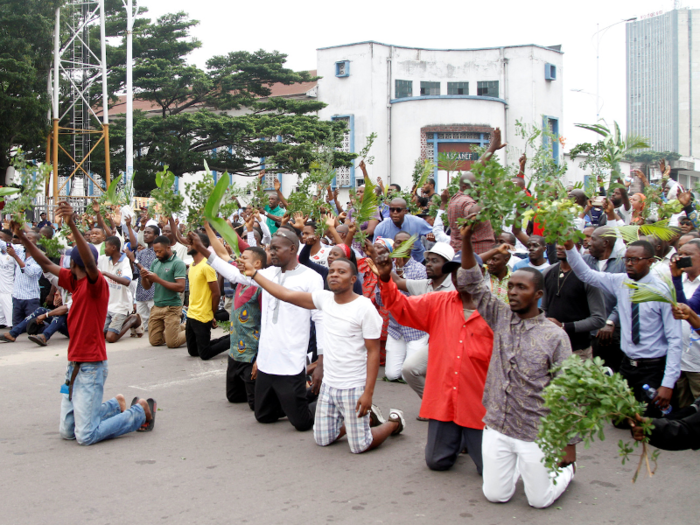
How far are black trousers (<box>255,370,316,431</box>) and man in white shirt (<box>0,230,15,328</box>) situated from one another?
745 cm

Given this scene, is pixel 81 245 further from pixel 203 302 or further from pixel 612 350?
pixel 612 350

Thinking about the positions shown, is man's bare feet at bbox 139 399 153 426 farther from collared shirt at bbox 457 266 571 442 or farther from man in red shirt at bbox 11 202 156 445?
collared shirt at bbox 457 266 571 442

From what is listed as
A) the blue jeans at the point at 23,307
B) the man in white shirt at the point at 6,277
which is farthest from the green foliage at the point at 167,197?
the man in white shirt at the point at 6,277

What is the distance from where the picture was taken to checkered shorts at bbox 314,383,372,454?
545 centimetres

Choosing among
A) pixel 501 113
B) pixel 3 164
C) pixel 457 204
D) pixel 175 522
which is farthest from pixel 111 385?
pixel 501 113

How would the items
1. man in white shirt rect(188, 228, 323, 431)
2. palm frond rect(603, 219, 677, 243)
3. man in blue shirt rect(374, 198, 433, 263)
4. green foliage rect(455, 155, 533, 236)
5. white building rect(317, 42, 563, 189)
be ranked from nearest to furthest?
green foliage rect(455, 155, 533, 236), palm frond rect(603, 219, 677, 243), man in white shirt rect(188, 228, 323, 431), man in blue shirt rect(374, 198, 433, 263), white building rect(317, 42, 563, 189)

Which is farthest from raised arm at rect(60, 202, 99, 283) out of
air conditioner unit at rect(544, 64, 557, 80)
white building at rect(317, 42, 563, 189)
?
air conditioner unit at rect(544, 64, 557, 80)

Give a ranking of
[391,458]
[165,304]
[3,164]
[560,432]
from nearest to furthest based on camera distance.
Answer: [560,432] < [391,458] < [165,304] < [3,164]

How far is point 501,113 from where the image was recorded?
3341 centimetres

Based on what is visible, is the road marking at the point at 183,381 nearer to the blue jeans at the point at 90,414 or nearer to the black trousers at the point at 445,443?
the blue jeans at the point at 90,414

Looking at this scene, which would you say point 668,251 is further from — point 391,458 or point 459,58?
point 459,58

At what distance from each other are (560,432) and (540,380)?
1109 mm

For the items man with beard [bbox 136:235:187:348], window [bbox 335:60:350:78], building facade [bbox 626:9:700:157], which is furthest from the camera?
building facade [bbox 626:9:700:157]

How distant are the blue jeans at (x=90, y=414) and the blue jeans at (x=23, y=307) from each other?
6.40 m
